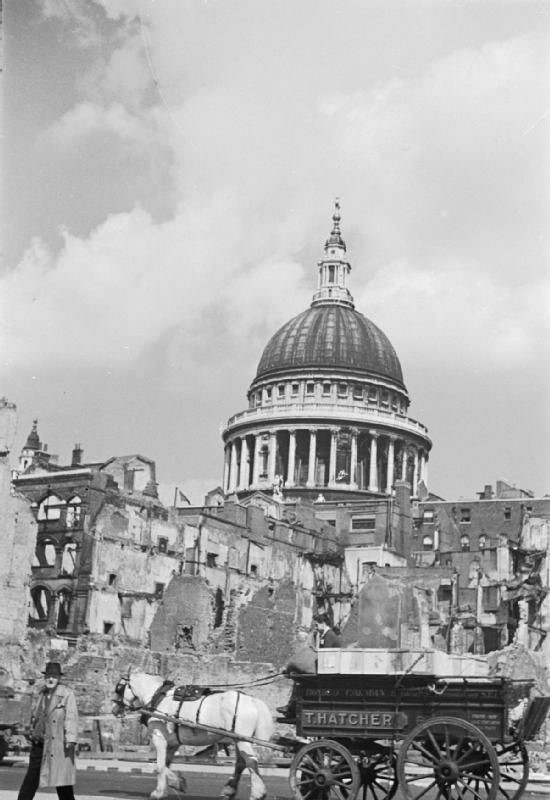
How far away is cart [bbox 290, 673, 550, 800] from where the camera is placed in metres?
17.6

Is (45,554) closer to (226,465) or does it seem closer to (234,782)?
(226,465)

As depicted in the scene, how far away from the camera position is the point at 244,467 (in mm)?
128125

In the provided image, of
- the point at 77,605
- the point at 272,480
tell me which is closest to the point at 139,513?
the point at 77,605

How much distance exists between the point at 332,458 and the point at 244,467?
9829mm

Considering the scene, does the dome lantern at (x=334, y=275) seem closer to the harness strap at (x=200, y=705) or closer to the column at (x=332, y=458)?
the column at (x=332, y=458)

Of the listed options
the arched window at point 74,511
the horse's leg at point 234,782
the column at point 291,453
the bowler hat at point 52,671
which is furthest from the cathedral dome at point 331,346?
the bowler hat at point 52,671

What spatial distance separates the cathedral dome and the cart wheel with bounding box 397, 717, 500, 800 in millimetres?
112061

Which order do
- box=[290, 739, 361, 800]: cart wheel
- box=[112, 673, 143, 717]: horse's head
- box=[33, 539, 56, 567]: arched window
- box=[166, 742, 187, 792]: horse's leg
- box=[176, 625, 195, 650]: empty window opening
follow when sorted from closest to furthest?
1. box=[290, 739, 361, 800]: cart wheel
2. box=[166, 742, 187, 792]: horse's leg
3. box=[112, 673, 143, 717]: horse's head
4. box=[176, 625, 195, 650]: empty window opening
5. box=[33, 539, 56, 567]: arched window

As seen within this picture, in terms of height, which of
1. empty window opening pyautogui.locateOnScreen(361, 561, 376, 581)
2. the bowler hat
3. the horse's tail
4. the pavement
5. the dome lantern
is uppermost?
the dome lantern

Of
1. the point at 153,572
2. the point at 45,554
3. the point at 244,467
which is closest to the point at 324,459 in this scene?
the point at 244,467

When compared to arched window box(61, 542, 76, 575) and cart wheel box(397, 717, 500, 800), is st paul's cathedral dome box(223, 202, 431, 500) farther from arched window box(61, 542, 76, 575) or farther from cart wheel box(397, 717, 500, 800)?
cart wheel box(397, 717, 500, 800)

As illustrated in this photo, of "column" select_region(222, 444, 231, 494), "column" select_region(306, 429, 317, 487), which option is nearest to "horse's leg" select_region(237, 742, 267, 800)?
"column" select_region(306, 429, 317, 487)

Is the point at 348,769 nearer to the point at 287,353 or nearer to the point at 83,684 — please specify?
the point at 83,684

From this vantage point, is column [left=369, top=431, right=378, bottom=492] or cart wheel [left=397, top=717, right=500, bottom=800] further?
column [left=369, top=431, right=378, bottom=492]
